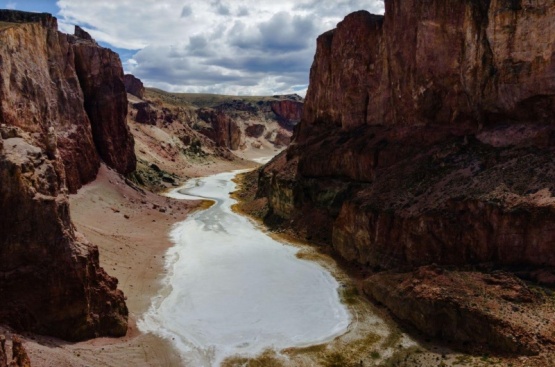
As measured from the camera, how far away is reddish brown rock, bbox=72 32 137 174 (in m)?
57.0

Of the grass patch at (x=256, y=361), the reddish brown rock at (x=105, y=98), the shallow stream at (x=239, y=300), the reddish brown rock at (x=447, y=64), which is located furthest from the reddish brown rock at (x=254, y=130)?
the grass patch at (x=256, y=361)

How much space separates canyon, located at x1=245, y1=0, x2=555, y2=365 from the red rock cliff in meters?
0.09

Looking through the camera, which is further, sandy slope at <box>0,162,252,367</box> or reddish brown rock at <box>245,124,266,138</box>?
reddish brown rock at <box>245,124,266,138</box>

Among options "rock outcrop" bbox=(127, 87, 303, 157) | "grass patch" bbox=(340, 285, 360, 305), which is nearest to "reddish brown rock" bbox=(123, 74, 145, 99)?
"rock outcrop" bbox=(127, 87, 303, 157)

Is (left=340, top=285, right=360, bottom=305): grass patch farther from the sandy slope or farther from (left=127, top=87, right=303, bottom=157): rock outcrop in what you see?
(left=127, top=87, right=303, bottom=157): rock outcrop

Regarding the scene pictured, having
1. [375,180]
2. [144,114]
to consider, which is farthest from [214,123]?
[375,180]

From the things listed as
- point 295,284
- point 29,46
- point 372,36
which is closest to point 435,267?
point 295,284

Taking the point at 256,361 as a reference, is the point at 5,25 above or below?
above

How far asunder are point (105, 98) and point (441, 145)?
1697 inches

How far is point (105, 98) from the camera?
5944cm

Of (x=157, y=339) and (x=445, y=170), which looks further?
(x=445, y=170)

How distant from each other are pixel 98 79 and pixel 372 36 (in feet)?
115

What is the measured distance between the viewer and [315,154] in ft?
159

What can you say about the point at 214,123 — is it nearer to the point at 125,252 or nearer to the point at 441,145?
the point at 125,252
